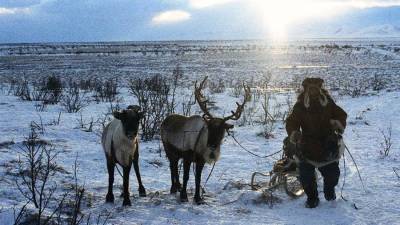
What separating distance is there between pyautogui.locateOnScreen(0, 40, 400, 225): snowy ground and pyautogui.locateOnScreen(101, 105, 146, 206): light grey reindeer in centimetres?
30

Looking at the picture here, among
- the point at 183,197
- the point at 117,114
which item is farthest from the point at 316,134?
the point at 117,114

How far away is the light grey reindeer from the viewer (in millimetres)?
5203

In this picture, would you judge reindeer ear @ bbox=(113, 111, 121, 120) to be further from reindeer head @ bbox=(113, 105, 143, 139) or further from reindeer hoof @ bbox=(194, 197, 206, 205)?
reindeer hoof @ bbox=(194, 197, 206, 205)

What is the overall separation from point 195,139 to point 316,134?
4.35 ft

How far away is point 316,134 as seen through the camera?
203 inches

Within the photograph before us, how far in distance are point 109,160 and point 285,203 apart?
2044 millimetres

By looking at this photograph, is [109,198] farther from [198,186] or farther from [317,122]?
[317,122]

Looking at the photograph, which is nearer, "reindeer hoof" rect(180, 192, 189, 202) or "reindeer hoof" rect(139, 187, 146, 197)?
"reindeer hoof" rect(180, 192, 189, 202)

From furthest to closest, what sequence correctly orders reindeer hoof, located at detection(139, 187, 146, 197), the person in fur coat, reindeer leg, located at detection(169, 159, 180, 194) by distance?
reindeer leg, located at detection(169, 159, 180, 194)
reindeer hoof, located at detection(139, 187, 146, 197)
the person in fur coat

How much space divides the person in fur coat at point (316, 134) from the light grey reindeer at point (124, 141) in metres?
1.69

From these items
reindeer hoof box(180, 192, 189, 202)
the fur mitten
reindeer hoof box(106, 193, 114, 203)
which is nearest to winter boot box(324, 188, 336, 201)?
the fur mitten

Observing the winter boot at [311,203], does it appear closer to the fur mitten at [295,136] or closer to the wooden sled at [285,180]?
the wooden sled at [285,180]

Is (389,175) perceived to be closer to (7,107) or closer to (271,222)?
(271,222)

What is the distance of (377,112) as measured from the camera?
1186cm
